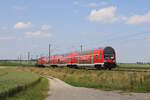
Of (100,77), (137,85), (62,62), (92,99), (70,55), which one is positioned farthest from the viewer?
(62,62)

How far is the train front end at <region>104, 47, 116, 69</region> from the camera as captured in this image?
1679 inches

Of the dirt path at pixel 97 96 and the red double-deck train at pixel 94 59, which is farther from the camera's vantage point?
the red double-deck train at pixel 94 59

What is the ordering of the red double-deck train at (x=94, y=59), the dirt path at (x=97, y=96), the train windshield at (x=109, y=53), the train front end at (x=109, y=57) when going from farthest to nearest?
1. the train windshield at (x=109, y=53)
2. the red double-deck train at (x=94, y=59)
3. the train front end at (x=109, y=57)
4. the dirt path at (x=97, y=96)

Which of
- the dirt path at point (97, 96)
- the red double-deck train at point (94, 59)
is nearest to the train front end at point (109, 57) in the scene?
the red double-deck train at point (94, 59)

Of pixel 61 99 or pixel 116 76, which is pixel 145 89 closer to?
pixel 116 76

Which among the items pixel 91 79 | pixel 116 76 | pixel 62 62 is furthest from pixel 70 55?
pixel 116 76

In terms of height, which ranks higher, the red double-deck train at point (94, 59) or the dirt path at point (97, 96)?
the red double-deck train at point (94, 59)

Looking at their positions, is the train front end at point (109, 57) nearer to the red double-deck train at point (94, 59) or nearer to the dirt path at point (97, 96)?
the red double-deck train at point (94, 59)

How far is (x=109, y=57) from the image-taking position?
43250 mm

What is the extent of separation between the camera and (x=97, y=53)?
4516 cm

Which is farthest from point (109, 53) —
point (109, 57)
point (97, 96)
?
point (97, 96)

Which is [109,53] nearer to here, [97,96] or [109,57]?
[109,57]

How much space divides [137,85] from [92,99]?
32.3ft

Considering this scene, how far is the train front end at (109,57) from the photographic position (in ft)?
140
